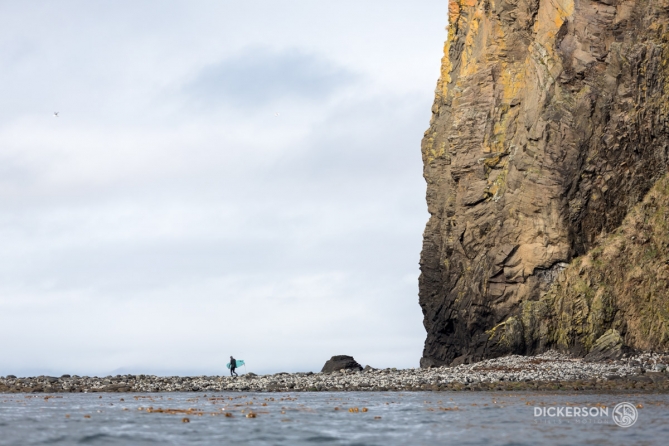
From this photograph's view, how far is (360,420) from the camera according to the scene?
28.8 meters

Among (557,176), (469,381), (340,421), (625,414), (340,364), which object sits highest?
(557,176)

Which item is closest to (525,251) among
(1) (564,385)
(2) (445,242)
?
(2) (445,242)

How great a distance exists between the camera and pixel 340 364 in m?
65.4

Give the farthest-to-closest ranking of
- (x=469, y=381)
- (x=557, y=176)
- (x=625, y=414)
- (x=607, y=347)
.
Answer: (x=557, y=176)
(x=607, y=347)
(x=469, y=381)
(x=625, y=414)

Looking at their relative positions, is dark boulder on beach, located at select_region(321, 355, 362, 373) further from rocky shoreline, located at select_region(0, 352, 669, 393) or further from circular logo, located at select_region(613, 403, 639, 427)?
circular logo, located at select_region(613, 403, 639, 427)

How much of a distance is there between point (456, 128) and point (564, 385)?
30476mm

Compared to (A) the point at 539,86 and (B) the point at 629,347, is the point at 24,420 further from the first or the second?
(A) the point at 539,86

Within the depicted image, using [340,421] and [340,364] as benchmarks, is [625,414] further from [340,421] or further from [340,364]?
[340,364]

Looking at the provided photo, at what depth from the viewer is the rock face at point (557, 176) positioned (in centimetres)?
5456

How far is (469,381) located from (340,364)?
2089 cm

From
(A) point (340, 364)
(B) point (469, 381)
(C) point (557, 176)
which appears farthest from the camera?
(A) point (340, 364)

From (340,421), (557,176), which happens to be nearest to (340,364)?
(557,176)

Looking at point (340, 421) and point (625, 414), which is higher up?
point (340, 421)

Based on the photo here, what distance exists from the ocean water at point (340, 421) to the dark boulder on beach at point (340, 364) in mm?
24382
